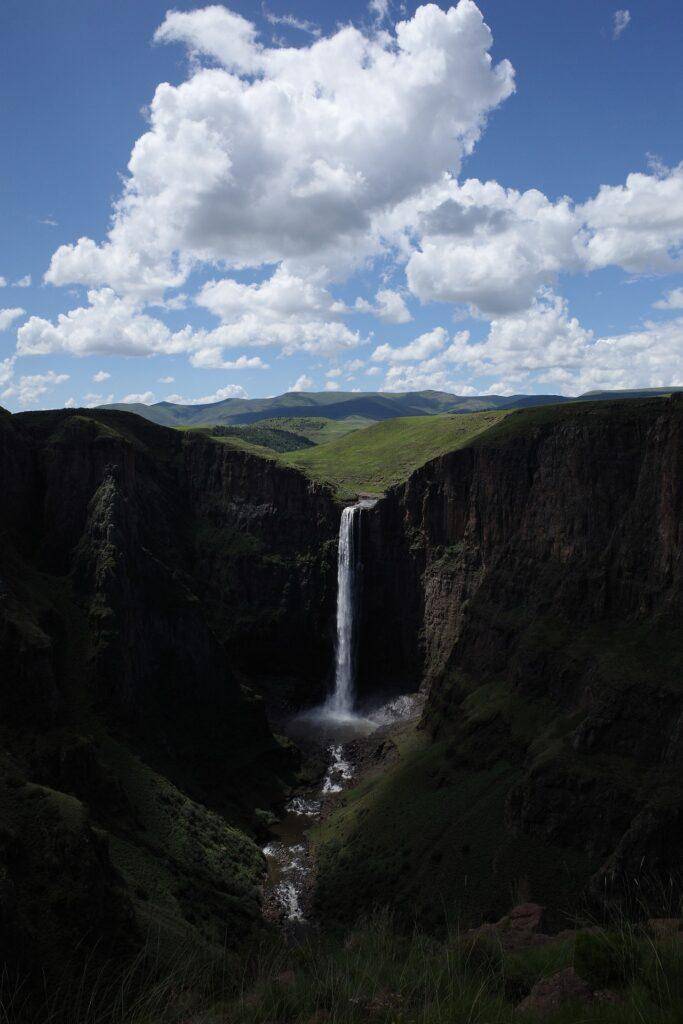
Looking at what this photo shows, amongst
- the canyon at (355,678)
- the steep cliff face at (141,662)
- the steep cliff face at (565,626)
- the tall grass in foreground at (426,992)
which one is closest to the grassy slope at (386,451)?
the steep cliff face at (141,662)

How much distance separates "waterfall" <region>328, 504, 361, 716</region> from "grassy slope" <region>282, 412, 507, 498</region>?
6445 millimetres

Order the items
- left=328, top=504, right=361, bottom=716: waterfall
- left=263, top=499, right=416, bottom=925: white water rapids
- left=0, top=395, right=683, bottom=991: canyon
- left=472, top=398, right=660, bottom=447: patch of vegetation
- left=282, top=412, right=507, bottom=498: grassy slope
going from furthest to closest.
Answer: left=282, top=412, right=507, bottom=498: grassy slope < left=328, top=504, right=361, bottom=716: waterfall < left=472, top=398, right=660, bottom=447: patch of vegetation < left=263, top=499, right=416, bottom=925: white water rapids < left=0, top=395, right=683, bottom=991: canyon

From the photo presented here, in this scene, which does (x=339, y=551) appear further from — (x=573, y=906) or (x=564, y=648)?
(x=573, y=906)

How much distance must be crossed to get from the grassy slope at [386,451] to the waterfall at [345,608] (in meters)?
6.44

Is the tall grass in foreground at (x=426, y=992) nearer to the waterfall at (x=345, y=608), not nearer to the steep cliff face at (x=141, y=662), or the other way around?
the steep cliff face at (x=141, y=662)

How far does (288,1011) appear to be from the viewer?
1102 cm

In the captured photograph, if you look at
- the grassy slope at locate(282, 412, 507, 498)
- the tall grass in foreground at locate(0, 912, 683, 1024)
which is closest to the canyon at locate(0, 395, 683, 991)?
the grassy slope at locate(282, 412, 507, 498)

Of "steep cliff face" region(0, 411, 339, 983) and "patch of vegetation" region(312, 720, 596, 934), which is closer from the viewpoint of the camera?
"steep cliff face" region(0, 411, 339, 983)

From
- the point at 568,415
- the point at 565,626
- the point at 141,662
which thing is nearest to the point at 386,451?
the point at 568,415

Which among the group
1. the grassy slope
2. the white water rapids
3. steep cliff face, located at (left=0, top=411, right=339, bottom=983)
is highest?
the grassy slope

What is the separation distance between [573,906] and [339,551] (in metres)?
52.0

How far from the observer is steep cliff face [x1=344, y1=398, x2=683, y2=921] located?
34281mm

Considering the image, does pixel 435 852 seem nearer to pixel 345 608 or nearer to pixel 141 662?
pixel 141 662

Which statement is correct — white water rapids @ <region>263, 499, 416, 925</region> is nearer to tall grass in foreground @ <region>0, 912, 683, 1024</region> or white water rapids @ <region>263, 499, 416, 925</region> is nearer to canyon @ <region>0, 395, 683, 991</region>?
canyon @ <region>0, 395, 683, 991</region>
